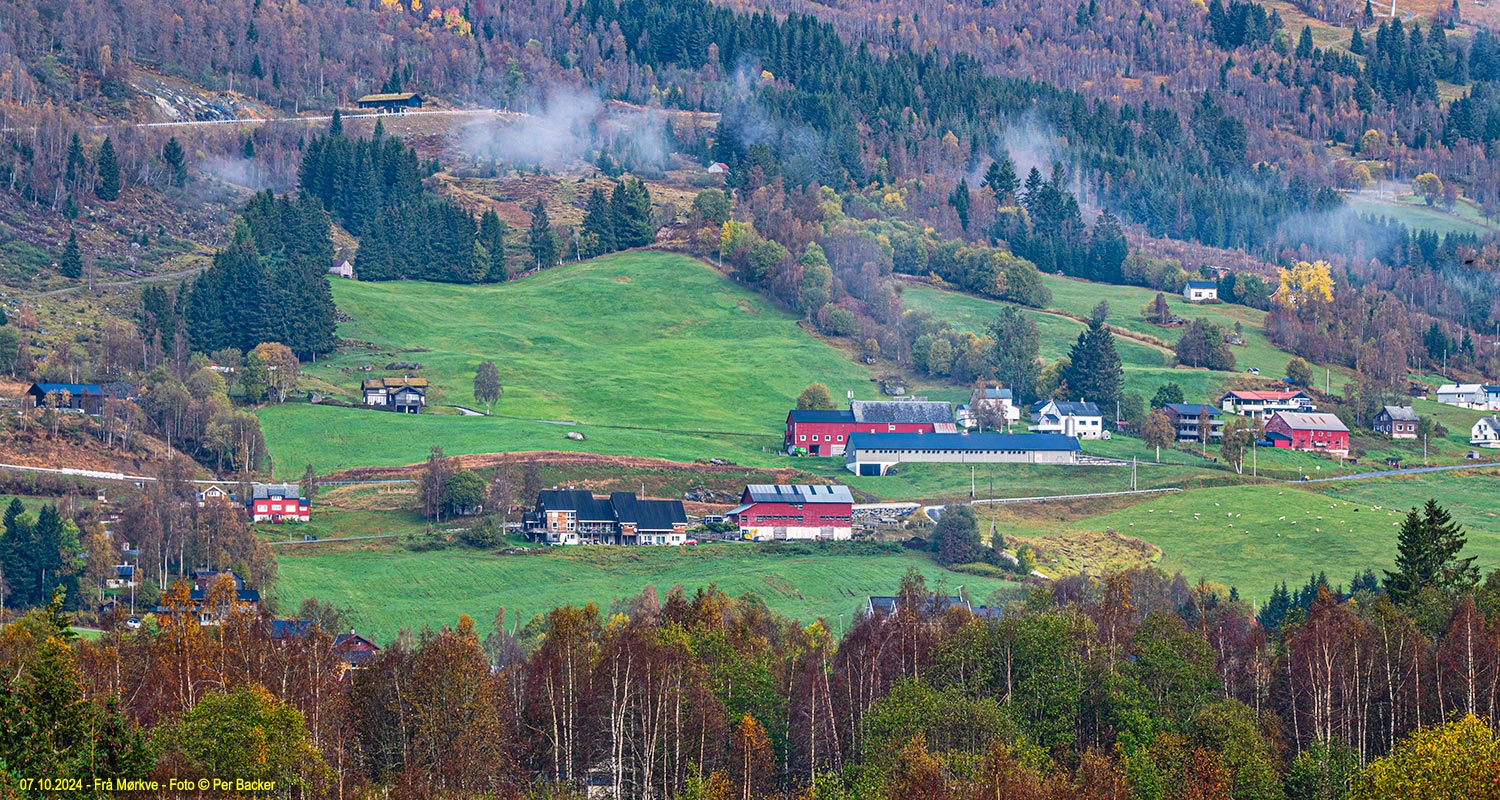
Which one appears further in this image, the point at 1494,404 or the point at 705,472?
the point at 1494,404

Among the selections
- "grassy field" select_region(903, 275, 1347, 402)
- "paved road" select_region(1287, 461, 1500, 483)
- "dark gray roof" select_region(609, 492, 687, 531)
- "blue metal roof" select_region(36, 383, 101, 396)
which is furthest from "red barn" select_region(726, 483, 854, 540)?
"grassy field" select_region(903, 275, 1347, 402)

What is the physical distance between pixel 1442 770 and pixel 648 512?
71.7 meters

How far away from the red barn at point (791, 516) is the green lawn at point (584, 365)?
14.0m

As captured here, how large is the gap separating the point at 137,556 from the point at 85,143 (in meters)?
103

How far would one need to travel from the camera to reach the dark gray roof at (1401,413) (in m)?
156

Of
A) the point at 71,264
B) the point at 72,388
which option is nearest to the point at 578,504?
the point at 72,388

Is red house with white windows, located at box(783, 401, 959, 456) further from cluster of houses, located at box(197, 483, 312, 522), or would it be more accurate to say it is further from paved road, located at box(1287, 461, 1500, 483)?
cluster of houses, located at box(197, 483, 312, 522)

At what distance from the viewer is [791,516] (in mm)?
121562

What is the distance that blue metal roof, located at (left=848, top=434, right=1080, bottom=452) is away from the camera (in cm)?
14050

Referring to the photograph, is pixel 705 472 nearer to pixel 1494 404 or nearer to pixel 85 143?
pixel 1494 404

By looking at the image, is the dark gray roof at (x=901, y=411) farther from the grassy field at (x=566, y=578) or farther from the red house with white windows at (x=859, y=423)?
the grassy field at (x=566, y=578)

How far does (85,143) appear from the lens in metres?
196

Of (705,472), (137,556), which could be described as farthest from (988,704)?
(705,472)

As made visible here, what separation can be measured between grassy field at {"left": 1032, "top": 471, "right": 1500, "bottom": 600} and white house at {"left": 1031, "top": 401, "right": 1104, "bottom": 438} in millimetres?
19711
